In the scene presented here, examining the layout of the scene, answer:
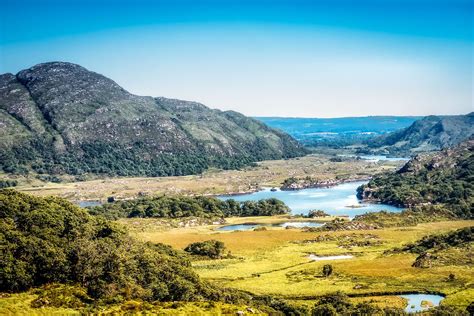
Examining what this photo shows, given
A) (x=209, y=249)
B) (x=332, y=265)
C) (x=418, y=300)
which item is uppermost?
(x=209, y=249)

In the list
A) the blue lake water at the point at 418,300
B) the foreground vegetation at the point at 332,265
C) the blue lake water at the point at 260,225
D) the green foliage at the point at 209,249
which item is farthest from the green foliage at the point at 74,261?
the blue lake water at the point at 260,225

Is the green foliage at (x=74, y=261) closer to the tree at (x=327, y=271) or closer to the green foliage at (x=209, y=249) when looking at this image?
the tree at (x=327, y=271)

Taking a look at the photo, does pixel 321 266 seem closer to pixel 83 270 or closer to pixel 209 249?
pixel 209 249

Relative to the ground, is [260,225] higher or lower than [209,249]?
lower

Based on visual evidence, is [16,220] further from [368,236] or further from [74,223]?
[368,236]

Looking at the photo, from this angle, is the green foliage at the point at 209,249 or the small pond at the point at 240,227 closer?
the green foliage at the point at 209,249

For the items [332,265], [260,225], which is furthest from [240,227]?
[332,265]

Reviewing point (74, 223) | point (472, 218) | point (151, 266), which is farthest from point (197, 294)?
point (472, 218)
